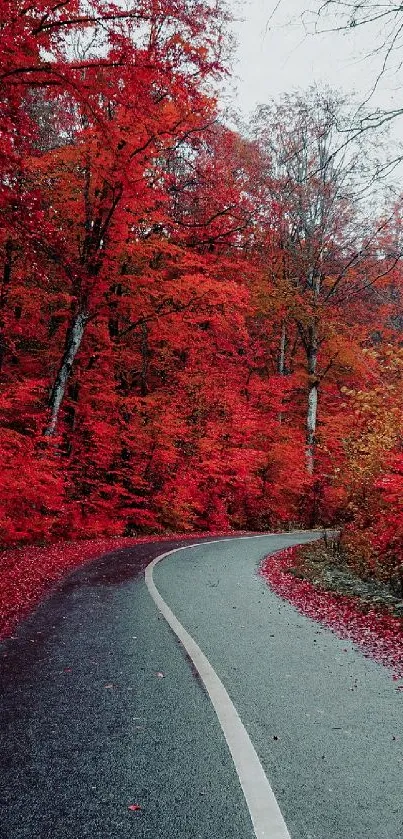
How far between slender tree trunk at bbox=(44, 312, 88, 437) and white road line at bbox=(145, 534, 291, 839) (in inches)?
396

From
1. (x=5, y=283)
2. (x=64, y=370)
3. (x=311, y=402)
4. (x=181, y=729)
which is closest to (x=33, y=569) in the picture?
(x=64, y=370)

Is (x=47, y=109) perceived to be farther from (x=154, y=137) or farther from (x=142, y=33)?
(x=142, y=33)

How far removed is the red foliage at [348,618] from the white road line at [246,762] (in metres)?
1.79

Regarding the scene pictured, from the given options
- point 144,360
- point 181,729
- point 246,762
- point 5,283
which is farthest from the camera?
point 144,360

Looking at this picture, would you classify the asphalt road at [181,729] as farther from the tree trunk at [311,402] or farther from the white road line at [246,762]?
the tree trunk at [311,402]

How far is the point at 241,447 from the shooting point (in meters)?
22.6

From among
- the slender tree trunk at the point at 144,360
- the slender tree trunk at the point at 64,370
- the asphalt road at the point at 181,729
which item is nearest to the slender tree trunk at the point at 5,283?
the slender tree trunk at the point at 64,370

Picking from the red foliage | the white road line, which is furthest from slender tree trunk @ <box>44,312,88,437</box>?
the white road line

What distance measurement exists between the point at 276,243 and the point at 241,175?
11.0 ft

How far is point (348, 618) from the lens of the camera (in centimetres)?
739

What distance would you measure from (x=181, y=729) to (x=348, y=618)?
4.59 m

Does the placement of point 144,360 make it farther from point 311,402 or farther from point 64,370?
point 311,402

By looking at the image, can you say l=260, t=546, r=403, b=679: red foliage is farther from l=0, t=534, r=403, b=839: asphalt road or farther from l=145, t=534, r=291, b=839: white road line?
l=145, t=534, r=291, b=839: white road line

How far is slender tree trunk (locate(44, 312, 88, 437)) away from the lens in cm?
1431
